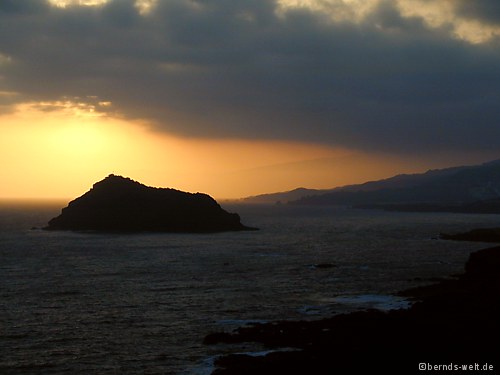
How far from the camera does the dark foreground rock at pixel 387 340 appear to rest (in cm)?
3575

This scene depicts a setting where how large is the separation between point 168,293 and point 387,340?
33.8m

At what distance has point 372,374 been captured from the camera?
3438cm

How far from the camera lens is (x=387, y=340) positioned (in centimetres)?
4128

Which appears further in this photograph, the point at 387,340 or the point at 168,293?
the point at 168,293

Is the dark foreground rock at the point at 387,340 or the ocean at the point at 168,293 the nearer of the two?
the dark foreground rock at the point at 387,340

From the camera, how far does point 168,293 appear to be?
69.2 meters

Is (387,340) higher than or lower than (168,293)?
lower

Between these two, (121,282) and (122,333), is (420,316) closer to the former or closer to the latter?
(122,333)

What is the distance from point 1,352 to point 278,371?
21.1 m

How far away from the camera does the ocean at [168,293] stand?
43.0 m

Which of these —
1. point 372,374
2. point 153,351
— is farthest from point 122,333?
point 372,374

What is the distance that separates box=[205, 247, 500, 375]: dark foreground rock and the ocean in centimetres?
295

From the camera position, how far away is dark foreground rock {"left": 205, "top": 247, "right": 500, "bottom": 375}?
35750mm

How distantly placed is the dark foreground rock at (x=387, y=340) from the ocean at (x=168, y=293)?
295cm
